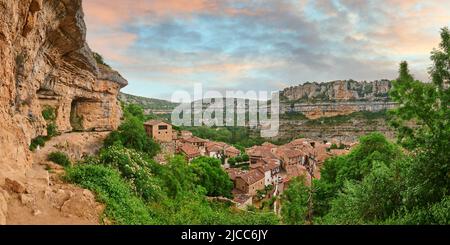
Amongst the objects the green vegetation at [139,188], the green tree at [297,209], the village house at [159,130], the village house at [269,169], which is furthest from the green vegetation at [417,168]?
the village house at [269,169]

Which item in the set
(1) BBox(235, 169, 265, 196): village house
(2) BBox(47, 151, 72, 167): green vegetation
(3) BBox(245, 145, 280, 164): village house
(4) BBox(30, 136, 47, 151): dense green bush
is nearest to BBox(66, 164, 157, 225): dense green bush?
(2) BBox(47, 151, 72, 167): green vegetation

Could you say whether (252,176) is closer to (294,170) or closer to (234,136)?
(294,170)

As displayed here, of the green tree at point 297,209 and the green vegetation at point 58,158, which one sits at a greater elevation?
the green vegetation at point 58,158

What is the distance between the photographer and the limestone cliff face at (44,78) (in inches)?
321

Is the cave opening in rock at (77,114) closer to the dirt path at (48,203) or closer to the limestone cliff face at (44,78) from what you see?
the limestone cliff face at (44,78)

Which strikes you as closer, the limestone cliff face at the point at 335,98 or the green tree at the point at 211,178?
the green tree at the point at 211,178

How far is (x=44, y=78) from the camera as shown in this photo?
45.4ft

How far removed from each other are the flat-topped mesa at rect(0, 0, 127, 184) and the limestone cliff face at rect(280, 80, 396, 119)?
77558 mm

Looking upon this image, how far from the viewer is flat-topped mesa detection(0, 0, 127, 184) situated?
823cm

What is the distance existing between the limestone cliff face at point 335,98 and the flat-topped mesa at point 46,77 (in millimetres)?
77558

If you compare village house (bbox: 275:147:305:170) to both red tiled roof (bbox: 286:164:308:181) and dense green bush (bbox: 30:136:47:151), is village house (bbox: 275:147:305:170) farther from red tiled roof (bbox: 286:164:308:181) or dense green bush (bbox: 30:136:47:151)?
dense green bush (bbox: 30:136:47:151)

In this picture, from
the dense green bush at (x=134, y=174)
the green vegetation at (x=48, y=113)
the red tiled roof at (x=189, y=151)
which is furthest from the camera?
the red tiled roof at (x=189, y=151)
